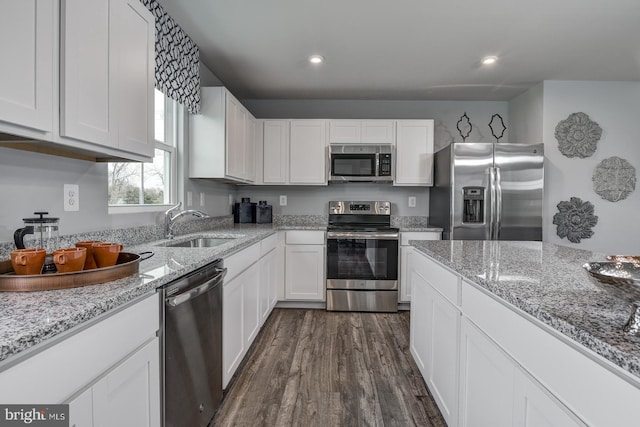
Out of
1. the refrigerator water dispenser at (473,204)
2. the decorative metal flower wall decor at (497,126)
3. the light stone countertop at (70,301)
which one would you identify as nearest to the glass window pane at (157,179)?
the light stone countertop at (70,301)

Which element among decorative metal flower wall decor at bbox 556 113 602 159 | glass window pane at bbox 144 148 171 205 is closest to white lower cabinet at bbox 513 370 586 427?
glass window pane at bbox 144 148 171 205

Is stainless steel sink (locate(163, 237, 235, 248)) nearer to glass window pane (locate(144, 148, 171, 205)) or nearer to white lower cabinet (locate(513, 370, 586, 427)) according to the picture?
glass window pane (locate(144, 148, 171, 205))

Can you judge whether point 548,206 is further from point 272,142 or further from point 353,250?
point 272,142

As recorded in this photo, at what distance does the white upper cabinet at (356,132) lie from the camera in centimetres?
372

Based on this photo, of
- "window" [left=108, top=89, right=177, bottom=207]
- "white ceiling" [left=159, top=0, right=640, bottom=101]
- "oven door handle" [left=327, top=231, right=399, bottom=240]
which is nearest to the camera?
"window" [left=108, top=89, right=177, bottom=207]

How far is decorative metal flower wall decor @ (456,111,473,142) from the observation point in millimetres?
4078

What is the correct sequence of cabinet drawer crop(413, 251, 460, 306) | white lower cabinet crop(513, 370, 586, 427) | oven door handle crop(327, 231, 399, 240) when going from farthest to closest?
1. oven door handle crop(327, 231, 399, 240)
2. cabinet drawer crop(413, 251, 460, 306)
3. white lower cabinet crop(513, 370, 586, 427)

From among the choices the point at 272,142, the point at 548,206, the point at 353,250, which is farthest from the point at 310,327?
the point at 548,206

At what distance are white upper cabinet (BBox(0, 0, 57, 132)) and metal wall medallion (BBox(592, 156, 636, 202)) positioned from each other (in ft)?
14.7

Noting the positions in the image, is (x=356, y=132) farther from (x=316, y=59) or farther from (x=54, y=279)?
(x=54, y=279)

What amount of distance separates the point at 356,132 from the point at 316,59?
3.33 feet

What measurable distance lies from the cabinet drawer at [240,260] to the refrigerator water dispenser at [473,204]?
205cm

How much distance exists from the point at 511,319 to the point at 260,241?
6.53 ft

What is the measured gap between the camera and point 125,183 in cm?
207
